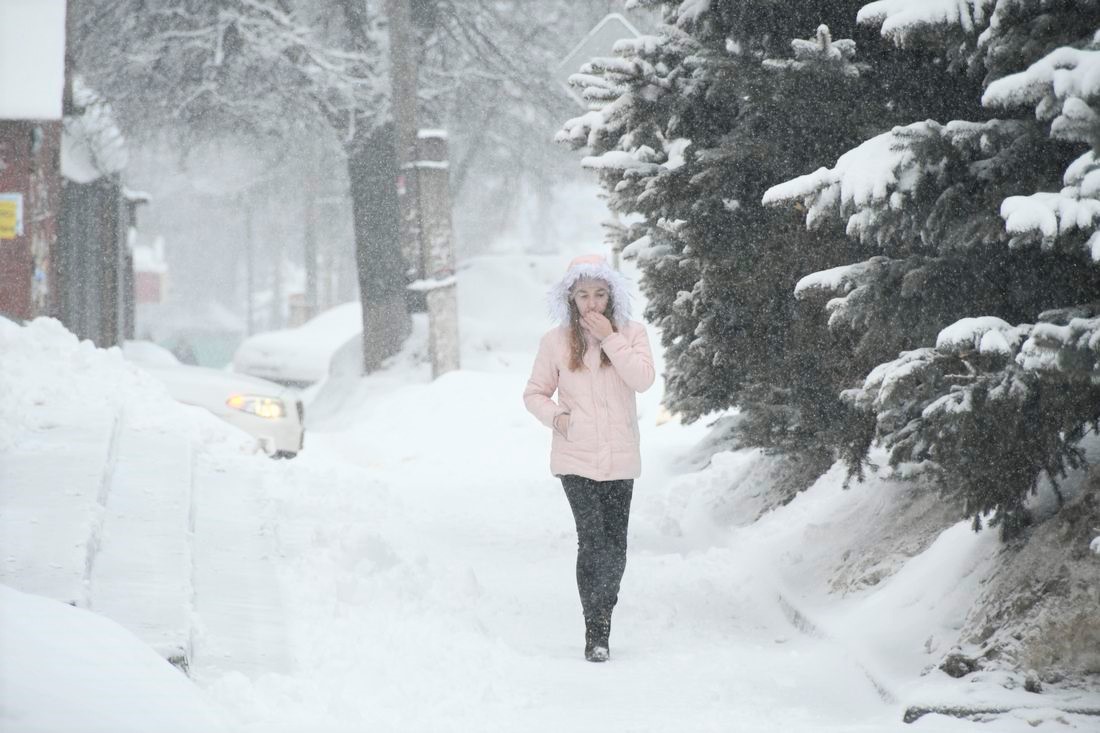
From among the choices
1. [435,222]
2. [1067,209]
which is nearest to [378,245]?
[435,222]

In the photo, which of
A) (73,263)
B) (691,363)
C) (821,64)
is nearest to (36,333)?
(691,363)

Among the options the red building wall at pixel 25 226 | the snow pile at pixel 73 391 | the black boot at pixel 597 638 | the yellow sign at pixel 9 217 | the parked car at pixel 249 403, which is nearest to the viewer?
the black boot at pixel 597 638

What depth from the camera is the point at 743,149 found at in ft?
19.5

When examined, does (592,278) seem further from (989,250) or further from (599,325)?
(989,250)

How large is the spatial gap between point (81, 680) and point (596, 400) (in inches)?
122

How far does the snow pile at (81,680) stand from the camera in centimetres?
280

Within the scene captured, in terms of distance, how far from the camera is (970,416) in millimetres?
4527

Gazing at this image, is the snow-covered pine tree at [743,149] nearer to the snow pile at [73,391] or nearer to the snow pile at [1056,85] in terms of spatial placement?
the snow pile at [1056,85]

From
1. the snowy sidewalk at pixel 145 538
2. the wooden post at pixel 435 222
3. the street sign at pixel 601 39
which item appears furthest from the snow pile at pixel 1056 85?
the wooden post at pixel 435 222

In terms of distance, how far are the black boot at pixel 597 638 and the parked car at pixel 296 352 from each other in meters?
19.3

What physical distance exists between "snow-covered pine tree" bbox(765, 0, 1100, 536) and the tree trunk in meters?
13.9

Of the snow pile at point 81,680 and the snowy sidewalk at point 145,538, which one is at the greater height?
the snow pile at point 81,680

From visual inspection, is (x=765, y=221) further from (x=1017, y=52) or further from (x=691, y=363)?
(x=1017, y=52)

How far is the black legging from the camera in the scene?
5762 millimetres
